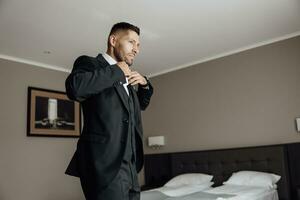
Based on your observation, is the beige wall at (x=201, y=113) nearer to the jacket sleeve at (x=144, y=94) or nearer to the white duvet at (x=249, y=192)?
the white duvet at (x=249, y=192)

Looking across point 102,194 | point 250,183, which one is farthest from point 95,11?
point 250,183

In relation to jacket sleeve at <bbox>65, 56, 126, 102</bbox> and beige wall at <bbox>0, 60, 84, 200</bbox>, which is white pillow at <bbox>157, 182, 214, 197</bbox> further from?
jacket sleeve at <bbox>65, 56, 126, 102</bbox>

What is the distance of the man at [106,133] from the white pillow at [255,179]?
8.09 feet

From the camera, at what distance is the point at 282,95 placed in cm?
363

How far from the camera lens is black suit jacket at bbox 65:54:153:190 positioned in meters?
1.00

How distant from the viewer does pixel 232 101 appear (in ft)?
13.3

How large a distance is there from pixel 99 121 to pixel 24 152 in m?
3.20

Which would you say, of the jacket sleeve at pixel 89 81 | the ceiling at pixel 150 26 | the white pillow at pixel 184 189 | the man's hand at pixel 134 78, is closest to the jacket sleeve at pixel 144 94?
the man's hand at pixel 134 78

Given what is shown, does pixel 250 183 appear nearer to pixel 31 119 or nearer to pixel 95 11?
pixel 95 11

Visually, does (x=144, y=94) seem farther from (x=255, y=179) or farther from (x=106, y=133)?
(x=255, y=179)

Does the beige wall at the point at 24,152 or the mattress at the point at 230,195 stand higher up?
the beige wall at the point at 24,152

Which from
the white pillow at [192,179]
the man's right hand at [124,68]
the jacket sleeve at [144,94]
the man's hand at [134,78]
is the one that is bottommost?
the white pillow at [192,179]

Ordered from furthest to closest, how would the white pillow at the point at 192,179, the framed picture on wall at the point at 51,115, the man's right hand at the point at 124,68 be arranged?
the framed picture on wall at the point at 51,115 < the white pillow at the point at 192,179 < the man's right hand at the point at 124,68

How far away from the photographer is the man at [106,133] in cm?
100
